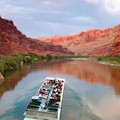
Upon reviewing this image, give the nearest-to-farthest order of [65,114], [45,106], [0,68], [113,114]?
1. [45,106]
2. [65,114]
3. [113,114]
4. [0,68]

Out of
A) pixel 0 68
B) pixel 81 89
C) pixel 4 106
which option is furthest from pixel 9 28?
pixel 4 106

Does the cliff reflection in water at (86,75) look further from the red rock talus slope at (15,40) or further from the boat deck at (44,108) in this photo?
the red rock talus slope at (15,40)

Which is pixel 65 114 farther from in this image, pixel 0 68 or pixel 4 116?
pixel 0 68

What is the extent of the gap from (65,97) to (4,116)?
8.36 metres

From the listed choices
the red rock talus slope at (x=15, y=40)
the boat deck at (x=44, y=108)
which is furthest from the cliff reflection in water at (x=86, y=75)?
the red rock talus slope at (x=15, y=40)

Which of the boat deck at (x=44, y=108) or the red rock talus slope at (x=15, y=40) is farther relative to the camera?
the red rock talus slope at (x=15, y=40)

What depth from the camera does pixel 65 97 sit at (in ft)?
86.5

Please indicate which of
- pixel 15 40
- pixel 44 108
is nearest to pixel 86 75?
pixel 44 108

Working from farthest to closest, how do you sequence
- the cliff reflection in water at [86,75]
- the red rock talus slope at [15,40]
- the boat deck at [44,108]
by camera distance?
1. the red rock talus slope at [15,40]
2. the cliff reflection in water at [86,75]
3. the boat deck at [44,108]

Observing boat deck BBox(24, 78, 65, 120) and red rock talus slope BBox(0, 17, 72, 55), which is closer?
boat deck BBox(24, 78, 65, 120)

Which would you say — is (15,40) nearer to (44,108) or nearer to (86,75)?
(86,75)

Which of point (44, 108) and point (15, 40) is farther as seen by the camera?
point (15, 40)

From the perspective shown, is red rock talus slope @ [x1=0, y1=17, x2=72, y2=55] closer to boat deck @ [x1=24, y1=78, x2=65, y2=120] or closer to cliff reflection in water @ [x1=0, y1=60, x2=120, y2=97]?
cliff reflection in water @ [x1=0, y1=60, x2=120, y2=97]

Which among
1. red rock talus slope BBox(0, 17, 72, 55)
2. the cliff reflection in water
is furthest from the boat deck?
red rock talus slope BBox(0, 17, 72, 55)
